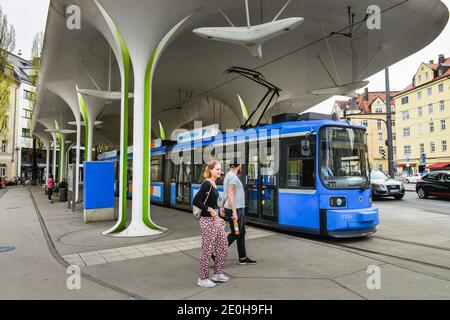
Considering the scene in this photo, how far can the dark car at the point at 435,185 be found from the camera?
58.2 ft

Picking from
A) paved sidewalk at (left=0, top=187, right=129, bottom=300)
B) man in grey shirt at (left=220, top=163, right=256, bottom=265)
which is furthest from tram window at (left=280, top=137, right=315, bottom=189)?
paved sidewalk at (left=0, top=187, right=129, bottom=300)

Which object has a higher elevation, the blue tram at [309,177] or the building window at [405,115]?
the building window at [405,115]

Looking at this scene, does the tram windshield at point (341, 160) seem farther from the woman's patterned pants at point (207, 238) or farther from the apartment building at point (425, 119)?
the apartment building at point (425, 119)

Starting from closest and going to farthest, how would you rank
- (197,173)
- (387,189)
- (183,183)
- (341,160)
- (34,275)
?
1. (34,275)
2. (341,160)
3. (197,173)
4. (183,183)
5. (387,189)

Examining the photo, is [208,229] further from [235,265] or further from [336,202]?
[336,202]

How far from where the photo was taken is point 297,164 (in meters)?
8.24

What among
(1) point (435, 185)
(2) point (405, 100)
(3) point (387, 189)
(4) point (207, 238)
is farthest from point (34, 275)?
(2) point (405, 100)

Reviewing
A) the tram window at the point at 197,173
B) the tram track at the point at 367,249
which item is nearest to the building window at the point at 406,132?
the tram window at the point at 197,173

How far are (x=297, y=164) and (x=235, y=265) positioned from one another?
3.38 m

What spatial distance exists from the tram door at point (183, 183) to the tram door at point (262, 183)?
13.6 feet

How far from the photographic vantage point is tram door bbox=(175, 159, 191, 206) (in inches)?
526

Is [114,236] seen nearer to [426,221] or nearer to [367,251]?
[367,251]

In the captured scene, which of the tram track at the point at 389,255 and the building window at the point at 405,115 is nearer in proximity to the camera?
the tram track at the point at 389,255

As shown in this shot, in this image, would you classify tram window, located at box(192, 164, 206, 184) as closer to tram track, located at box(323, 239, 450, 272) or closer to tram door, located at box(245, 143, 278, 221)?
tram door, located at box(245, 143, 278, 221)
